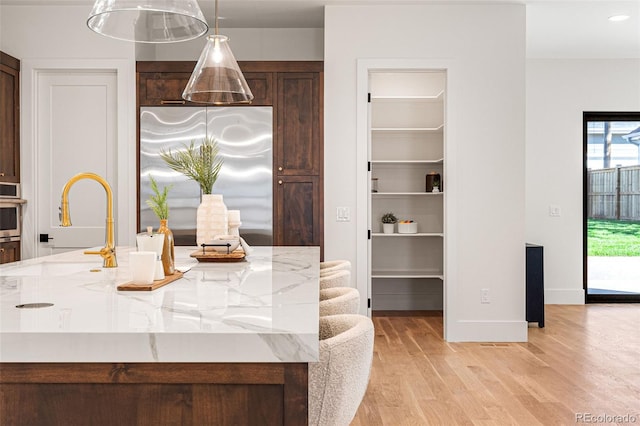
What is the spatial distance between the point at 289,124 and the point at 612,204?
13.7ft

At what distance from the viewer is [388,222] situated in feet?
19.0

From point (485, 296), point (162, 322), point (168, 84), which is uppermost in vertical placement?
point (168, 84)

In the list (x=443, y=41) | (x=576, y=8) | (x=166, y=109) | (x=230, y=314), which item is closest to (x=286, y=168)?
(x=166, y=109)

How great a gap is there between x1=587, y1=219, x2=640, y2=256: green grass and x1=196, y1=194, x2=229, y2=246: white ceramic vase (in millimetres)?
5269

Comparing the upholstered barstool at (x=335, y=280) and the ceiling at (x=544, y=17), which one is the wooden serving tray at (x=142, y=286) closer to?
the upholstered barstool at (x=335, y=280)

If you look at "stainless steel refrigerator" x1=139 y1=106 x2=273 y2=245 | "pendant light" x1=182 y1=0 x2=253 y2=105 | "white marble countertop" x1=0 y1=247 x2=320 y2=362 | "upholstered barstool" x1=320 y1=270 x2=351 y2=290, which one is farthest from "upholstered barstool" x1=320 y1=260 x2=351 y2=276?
"stainless steel refrigerator" x1=139 y1=106 x2=273 y2=245

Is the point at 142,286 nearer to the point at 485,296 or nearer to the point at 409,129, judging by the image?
the point at 485,296

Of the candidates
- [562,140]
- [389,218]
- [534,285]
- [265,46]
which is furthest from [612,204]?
[265,46]

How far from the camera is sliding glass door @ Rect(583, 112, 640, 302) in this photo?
21.7 ft

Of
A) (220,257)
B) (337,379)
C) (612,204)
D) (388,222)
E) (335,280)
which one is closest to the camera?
(337,379)

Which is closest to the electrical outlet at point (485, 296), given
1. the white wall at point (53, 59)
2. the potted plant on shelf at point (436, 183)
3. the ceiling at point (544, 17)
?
the potted plant on shelf at point (436, 183)

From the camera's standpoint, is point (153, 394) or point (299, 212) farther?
point (299, 212)

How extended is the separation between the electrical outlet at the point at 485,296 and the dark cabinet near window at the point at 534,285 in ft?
2.17

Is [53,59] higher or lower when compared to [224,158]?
higher
